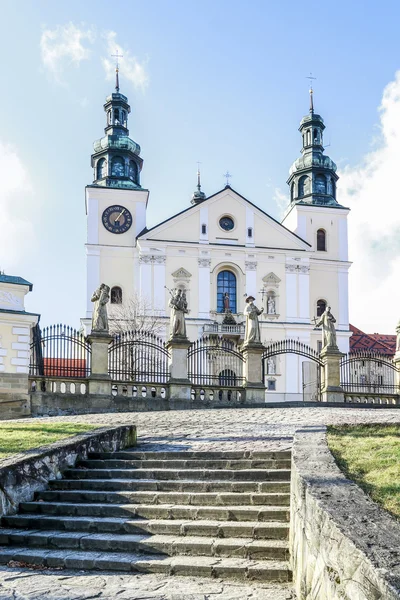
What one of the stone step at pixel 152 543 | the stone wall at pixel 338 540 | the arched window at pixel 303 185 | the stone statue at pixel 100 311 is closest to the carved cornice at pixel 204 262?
the arched window at pixel 303 185

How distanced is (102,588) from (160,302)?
4335 centimetres

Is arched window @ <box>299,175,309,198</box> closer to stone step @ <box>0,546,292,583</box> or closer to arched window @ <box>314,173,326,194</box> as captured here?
arched window @ <box>314,173,326,194</box>

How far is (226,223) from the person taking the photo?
53094 mm

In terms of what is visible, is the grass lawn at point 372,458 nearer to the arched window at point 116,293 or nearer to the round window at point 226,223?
the arched window at point 116,293

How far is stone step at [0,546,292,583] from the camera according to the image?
6711 millimetres

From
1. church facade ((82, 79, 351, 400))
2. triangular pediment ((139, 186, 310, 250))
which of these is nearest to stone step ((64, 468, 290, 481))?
church facade ((82, 79, 351, 400))

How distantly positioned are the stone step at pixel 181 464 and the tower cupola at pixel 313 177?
47631mm

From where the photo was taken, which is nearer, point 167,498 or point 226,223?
point 167,498

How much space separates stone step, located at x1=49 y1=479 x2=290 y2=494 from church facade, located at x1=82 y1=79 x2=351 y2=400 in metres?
38.8

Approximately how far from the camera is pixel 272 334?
50562mm

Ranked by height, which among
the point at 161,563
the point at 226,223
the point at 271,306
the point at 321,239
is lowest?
the point at 161,563

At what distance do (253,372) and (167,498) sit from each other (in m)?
15.2

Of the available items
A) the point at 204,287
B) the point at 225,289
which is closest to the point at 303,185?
the point at 225,289

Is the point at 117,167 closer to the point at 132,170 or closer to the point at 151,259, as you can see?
the point at 132,170
